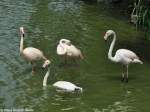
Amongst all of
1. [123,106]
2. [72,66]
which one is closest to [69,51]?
[72,66]

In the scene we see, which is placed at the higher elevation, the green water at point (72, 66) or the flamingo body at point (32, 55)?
the flamingo body at point (32, 55)

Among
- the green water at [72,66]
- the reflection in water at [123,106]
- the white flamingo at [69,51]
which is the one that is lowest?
the reflection in water at [123,106]

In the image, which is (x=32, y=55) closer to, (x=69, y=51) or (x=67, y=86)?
(x=69, y=51)

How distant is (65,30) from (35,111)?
999 cm

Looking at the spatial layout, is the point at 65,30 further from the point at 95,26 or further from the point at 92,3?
the point at 92,3

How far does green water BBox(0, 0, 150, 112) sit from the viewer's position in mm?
14141

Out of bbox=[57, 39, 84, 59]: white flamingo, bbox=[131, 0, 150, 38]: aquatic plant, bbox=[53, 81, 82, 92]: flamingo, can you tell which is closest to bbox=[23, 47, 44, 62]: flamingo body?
bbox=[57, 39, 84, 59]: white flamingo

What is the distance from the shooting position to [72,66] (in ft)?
58.9

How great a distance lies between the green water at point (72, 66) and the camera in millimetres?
14141

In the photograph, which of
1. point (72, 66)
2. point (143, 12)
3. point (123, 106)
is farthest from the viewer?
point (143, 12)

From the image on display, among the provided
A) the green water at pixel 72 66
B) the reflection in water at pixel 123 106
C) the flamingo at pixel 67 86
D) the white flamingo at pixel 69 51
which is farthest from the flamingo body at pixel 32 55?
the reflection in water at pixel 123 106

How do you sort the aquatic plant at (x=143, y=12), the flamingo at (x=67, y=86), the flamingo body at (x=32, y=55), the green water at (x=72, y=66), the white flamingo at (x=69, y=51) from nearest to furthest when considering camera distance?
the green water at (x=72, y=66), the flamingo at (x=67, y=86), the flamingo body at (x=32, y=55), the white flamingo at (x=69, y=51), the aquatic plant at (x=143, y=12)

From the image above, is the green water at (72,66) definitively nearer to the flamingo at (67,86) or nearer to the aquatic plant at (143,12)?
the flamingo at (67,86)

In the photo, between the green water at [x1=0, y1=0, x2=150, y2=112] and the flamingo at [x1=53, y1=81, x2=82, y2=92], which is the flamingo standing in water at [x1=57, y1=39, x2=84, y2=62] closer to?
the green water at [x1=0, y1=0, x2=150, y2=112]
